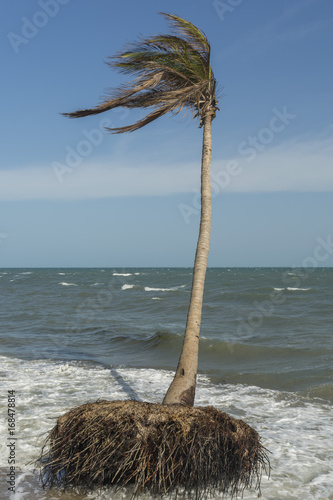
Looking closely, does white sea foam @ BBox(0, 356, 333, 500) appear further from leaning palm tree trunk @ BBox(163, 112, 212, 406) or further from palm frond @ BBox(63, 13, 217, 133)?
palm frond @ BBox(63, 13, 217, 133)

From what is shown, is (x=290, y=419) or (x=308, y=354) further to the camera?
(x=308, y=354)

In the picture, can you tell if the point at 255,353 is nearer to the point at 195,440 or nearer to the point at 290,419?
the point at 290,419

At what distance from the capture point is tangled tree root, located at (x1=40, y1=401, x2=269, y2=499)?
4.82 meters

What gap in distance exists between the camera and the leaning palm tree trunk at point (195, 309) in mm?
6583

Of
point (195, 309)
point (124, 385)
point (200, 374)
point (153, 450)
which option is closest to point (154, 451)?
point (153, 450)

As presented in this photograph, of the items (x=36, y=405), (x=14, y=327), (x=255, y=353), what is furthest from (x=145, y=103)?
(x=14, y=327)

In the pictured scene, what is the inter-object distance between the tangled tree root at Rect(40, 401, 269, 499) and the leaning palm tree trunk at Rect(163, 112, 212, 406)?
1.29 meters

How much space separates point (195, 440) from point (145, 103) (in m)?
4.70

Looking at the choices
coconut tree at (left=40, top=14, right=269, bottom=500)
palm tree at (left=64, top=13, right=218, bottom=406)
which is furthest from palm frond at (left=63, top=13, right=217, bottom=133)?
coconut tree at (left=40, top=14, right=269, bottom=500)

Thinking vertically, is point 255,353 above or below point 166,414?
below

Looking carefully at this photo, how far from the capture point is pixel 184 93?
697cm

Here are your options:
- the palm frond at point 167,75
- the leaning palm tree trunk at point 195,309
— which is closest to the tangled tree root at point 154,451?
the leaning palm tree trunk at point 195,309

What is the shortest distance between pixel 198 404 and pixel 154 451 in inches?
175

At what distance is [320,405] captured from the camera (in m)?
9.38
